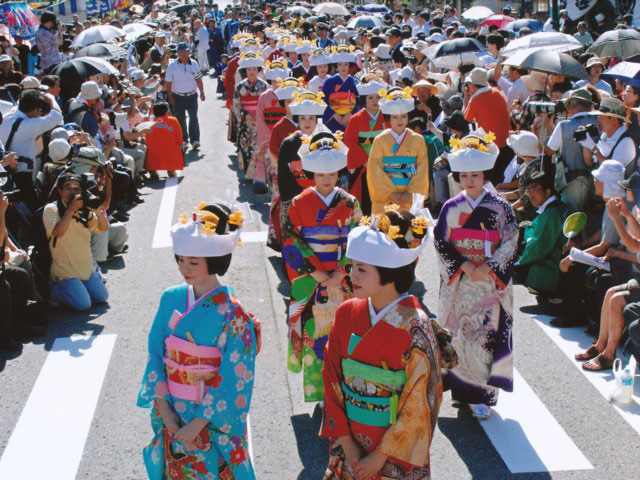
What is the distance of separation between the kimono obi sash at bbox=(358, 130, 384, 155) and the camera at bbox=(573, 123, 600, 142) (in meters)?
1.94

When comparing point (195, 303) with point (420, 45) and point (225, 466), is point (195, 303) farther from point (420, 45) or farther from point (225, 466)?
point (420, 45)

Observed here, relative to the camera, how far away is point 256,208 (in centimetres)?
1060

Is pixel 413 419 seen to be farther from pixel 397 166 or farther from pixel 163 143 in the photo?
pixel 163 143

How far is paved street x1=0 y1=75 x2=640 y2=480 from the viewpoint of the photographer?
15.8ft

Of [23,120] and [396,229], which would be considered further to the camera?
[23,120]

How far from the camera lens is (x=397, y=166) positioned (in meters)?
7.21

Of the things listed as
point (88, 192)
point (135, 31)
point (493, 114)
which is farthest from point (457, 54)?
point (135, 31)

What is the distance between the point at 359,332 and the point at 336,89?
7453mm

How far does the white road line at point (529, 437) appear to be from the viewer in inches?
188

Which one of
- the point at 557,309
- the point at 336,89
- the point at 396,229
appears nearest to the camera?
the point at 396,229

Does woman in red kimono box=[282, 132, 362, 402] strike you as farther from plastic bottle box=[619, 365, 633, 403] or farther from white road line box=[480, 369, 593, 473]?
plastic bottle box=[619, 365, 633, 403]

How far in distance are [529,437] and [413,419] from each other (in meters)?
2.08

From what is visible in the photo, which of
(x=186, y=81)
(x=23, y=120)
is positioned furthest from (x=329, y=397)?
(x=186, y=81)

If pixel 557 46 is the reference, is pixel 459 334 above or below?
below
